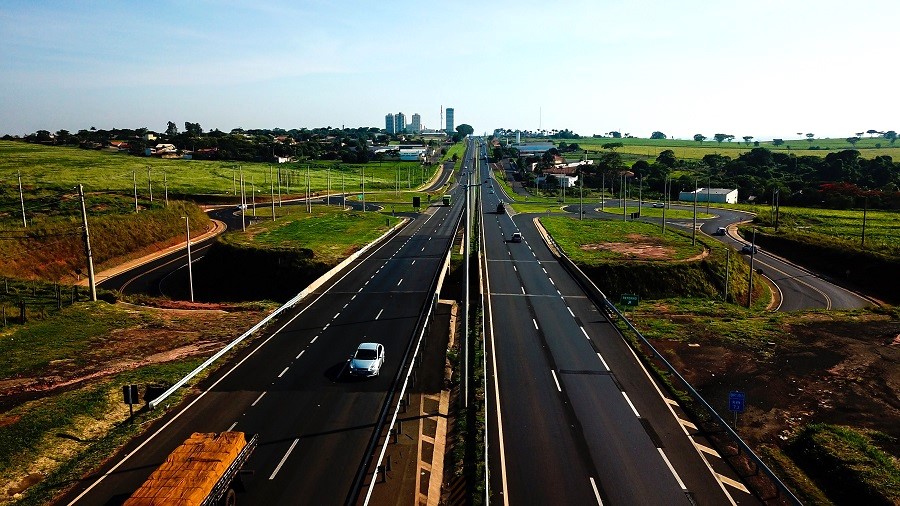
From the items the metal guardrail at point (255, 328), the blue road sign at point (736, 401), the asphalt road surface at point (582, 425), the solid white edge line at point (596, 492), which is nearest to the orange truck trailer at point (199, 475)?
the asphalt road surface at point (582, 425)

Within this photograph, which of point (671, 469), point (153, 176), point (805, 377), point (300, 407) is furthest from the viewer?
point (153, 176)

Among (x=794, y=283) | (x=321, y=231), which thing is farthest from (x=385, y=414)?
(x=321, y=231)

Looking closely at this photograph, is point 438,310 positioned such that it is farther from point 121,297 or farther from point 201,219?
point 201,219

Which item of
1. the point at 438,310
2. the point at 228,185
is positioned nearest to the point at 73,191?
the point at 228,185

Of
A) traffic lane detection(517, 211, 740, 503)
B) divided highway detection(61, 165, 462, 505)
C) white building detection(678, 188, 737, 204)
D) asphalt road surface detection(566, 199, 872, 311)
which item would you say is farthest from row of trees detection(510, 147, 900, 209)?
divided highway detection(61, 165, 462, 505)

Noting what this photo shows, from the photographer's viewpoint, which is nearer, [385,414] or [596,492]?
[596,492]

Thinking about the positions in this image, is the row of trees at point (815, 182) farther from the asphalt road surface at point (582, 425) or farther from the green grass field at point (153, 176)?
the asphalt road surface at point (582, 425)

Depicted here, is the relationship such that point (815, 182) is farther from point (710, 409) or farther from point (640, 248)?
point (710, 409)
